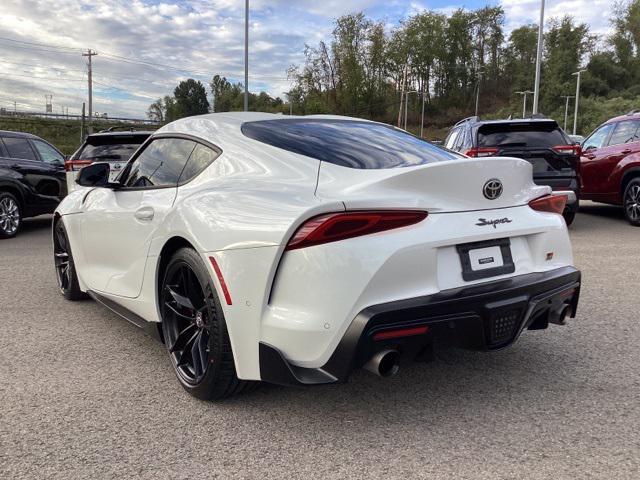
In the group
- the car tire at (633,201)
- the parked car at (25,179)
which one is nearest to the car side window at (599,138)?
the car tire at (633,201)

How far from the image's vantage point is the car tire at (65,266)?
4.82 meters

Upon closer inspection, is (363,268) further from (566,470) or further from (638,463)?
(638,463)

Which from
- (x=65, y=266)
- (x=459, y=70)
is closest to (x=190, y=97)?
(x=459, y=70)

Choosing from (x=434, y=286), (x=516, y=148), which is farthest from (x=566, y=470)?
(x=516, y=148)

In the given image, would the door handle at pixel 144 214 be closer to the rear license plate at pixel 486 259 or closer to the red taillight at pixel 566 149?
the rear license plate at pixel 486 259

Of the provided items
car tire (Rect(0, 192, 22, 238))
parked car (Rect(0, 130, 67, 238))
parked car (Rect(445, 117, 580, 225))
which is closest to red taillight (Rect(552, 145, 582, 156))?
parked car (Rect(445, 117, 580, 225))

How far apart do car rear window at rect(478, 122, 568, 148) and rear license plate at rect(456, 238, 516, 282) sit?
5.62m

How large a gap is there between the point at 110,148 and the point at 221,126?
6959 millimetres

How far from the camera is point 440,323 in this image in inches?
94.7

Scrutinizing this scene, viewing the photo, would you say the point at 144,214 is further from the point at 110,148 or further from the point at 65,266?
the point at 110,148

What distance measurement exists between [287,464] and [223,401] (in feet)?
2.25

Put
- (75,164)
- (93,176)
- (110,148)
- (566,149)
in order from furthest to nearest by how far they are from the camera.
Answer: (110,148) < (75,164) < (566,149) < (93,176)

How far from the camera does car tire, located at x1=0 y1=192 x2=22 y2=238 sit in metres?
9.01

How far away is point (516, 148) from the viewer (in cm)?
802
